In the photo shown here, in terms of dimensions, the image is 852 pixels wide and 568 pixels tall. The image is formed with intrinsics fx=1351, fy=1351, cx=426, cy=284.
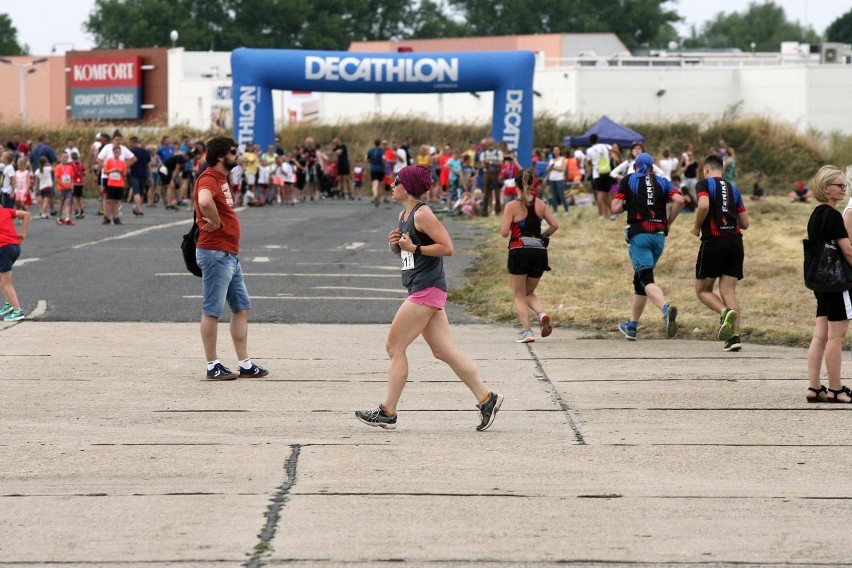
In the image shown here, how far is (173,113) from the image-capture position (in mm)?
63688

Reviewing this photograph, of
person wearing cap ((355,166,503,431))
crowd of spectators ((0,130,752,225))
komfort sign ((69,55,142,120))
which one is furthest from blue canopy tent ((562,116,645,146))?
komfort sign ((69,55,142,120))

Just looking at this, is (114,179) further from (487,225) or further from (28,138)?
(28,138)

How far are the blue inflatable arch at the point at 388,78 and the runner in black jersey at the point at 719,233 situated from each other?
22.2 meters

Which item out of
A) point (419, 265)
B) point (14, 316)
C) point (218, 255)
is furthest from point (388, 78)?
point (419, 265)

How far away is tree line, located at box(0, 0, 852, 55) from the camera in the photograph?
326ft

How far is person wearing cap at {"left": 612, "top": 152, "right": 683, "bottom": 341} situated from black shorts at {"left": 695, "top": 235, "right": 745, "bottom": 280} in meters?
0.49

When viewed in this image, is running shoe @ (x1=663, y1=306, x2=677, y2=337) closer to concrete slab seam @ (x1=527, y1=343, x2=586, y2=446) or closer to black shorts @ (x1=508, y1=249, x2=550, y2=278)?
black shorts @ (x1=508, y1=249, x2=550, y2=278)

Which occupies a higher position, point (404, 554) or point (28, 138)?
point (28, 138)

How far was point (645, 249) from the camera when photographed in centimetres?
1221

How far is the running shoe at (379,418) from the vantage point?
26.2ft

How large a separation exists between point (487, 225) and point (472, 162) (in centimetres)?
726

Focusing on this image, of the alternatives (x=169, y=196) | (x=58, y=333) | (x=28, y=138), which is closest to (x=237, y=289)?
(x=58, y=333)

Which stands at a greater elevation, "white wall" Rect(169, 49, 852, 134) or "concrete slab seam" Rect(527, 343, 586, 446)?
"white wall" Rect(169, 49, 852, 134)

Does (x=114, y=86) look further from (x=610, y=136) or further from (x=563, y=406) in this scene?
(x=563, y=406)
